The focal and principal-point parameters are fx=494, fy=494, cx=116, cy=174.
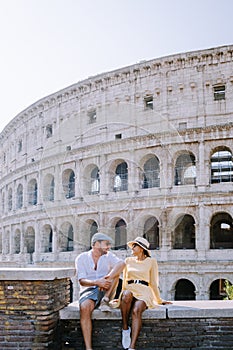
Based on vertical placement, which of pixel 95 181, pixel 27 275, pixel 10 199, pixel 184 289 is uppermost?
pixel 95 181

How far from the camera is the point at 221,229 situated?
24.0m

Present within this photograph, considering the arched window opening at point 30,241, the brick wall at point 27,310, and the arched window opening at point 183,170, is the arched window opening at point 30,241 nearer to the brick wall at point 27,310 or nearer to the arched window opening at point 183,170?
the arched window opening at point 183,170

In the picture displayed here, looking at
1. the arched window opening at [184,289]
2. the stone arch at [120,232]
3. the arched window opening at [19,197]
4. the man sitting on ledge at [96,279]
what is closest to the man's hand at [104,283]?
the man sitting on ledge at [96,279]

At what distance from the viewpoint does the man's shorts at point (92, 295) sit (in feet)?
19.9

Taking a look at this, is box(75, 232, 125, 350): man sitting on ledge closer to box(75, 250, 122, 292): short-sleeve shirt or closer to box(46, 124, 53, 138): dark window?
box(75, 250, 122, 292): short-sleeve shirt

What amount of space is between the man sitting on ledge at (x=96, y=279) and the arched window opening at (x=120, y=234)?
57.5ft

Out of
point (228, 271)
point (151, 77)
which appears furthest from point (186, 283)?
point (151, 77)

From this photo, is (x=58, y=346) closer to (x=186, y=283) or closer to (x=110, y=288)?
(x=110, y=288)

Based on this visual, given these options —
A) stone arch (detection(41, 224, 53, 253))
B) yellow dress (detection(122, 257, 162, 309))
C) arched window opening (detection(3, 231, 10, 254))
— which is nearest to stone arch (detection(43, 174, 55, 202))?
stone arch (detection(41, 224, 53, 253))

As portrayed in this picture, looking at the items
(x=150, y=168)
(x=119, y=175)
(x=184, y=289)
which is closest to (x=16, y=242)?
(x=119, y=175)

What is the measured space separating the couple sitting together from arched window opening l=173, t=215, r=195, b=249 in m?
16.6

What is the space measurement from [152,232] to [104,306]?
59.4 feet

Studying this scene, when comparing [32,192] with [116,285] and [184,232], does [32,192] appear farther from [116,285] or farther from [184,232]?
[116,285]

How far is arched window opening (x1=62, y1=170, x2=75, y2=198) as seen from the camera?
1040 inches
